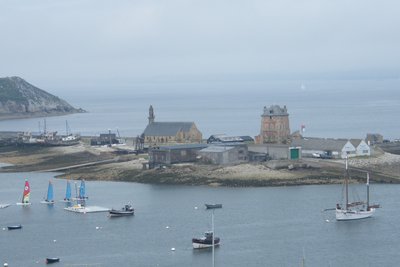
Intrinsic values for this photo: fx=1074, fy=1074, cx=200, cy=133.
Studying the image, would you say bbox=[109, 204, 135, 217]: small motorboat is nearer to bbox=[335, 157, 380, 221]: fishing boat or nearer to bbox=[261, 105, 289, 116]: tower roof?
bbox=[335, 157, 380, 221]: fishing boat

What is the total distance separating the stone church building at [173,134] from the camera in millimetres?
76000

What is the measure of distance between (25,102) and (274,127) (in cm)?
8739

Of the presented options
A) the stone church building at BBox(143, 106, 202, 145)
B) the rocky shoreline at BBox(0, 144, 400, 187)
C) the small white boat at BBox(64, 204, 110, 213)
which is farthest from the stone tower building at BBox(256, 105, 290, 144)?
the small white boat at BBox(64, 204, 110, 213)

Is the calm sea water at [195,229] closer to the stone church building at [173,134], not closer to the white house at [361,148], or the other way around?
the white house at [361,148]

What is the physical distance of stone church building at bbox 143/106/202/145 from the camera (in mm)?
76000

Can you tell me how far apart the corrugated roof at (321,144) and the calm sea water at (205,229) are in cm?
858

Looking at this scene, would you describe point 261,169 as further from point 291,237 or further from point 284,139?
point 291,237

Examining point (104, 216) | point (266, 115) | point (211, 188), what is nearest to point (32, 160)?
point (266, 115)

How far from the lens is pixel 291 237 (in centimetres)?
4169

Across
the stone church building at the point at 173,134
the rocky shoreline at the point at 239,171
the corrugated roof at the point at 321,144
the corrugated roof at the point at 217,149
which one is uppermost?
the stone church building at the point at 173,134

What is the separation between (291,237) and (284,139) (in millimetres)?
28986

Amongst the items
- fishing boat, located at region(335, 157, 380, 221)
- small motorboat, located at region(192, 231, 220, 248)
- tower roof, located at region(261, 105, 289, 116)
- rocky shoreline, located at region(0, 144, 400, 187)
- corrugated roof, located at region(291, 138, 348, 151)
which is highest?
tower roof, located at region(261, 105, 289, 116)

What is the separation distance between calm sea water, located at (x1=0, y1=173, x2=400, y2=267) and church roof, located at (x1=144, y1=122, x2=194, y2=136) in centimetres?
1947

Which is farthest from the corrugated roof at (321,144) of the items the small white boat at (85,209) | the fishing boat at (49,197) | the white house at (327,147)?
the small white boat at (85,209)
